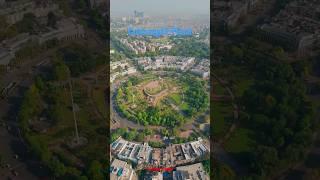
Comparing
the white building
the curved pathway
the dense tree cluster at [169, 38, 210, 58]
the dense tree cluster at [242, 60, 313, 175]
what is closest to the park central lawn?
the curved pathway

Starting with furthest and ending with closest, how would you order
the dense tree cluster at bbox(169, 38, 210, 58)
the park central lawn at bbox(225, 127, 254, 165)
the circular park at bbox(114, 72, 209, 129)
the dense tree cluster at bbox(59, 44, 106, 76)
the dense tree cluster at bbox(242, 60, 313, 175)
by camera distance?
the dense tree cluster at bbox(59, 44, 106, 76) → the dense tree cluster at bbox(169, 38, 210, 58) → the circular park at bbox(114, 72, 209, 129) → the park central lawn at bbox(225, 127, 254, 165) → the dense tree cluster at bbox(242, 60, 313, 175)

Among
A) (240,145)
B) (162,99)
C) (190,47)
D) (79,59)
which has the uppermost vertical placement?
(190,47)

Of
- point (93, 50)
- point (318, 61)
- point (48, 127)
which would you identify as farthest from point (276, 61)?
point (48, 127)

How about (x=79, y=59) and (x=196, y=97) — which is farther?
(x=79, y=59)

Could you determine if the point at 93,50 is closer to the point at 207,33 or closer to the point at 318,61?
the point at 207,33

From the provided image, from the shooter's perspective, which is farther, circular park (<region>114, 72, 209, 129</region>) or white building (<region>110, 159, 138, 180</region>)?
circular park (<region>114, 72, 209, 129</region>)

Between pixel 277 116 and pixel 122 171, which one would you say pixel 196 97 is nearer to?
pixel 277 116

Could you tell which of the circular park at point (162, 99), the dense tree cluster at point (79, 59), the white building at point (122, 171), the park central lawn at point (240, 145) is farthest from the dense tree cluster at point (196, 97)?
the dense tree cluster at point (79, 59)

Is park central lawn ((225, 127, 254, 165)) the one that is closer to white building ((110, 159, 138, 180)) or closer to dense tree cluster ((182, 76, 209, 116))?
dense tree cluster ((182, 76, 209, 116))

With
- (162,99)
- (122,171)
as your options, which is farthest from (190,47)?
(122,171)
